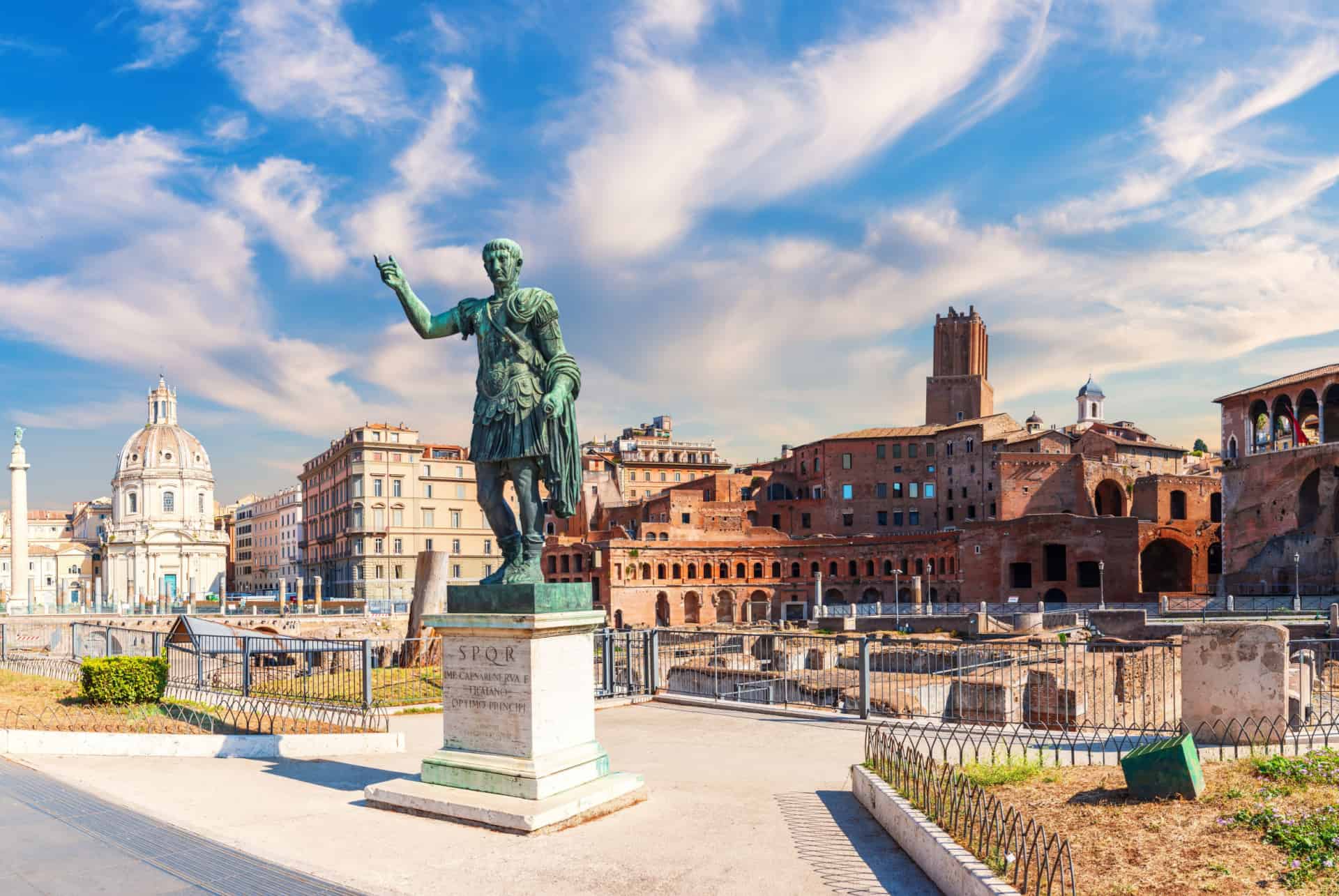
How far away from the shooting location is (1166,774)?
6918 millimetres

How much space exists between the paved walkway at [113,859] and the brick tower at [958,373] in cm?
8813

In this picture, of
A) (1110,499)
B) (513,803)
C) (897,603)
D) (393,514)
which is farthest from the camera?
(393,514)

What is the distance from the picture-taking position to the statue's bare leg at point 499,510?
824 centimetres

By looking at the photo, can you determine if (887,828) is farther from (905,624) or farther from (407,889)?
(905,624)

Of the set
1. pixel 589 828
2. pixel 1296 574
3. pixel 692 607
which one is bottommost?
pixel 692 607

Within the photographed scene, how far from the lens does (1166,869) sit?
18.5 feet

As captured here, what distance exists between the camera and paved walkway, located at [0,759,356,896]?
611 cm

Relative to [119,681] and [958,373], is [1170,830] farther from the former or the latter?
[958,373]

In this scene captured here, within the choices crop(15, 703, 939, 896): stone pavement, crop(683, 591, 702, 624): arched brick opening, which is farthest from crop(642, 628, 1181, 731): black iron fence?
crop(683, 591, 702, 624): arched brick opening

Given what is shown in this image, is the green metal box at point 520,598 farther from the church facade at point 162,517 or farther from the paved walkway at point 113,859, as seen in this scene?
the church facade at point 162,517

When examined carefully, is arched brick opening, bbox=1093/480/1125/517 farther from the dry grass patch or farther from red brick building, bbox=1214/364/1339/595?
the dry grass patch

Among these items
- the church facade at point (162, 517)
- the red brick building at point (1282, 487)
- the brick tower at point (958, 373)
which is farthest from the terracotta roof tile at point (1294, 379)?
the church facade at point (162, 517)

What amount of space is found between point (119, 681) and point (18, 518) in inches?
2140

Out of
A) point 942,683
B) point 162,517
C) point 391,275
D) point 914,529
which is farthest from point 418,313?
point 162,517
